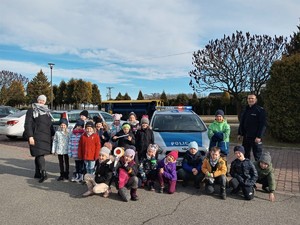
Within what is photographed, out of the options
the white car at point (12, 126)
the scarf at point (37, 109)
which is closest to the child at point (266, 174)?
the scarf at point (37, 109)

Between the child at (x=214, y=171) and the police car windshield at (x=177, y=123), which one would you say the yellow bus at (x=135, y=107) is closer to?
the police car windshield at (x=177, y=123)

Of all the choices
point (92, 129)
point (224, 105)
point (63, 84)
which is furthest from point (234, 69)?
point (63, 84)

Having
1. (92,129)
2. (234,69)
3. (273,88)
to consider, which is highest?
(234,69)

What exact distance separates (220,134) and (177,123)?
6.08 feet

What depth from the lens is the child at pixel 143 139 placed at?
674cm

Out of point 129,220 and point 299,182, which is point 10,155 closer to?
point 129,220

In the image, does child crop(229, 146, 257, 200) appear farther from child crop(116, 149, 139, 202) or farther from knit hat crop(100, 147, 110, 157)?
knit hat crop(100, 147, 110, 157)

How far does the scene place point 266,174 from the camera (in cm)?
584

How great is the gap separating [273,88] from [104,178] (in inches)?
355

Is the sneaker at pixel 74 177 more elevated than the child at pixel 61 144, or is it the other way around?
the child at pixel 61 144

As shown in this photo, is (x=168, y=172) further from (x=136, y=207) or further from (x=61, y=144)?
(x=61, y=144)

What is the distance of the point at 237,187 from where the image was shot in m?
5.81

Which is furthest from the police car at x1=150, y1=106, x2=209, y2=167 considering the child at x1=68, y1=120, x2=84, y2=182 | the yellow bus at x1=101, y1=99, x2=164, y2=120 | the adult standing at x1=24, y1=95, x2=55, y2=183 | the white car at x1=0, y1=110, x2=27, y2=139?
the yellow bus at x1=101, y1=99, x2=164, y2=120

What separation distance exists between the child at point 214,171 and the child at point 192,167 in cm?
20
